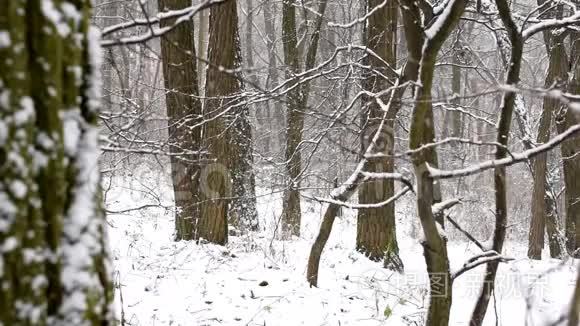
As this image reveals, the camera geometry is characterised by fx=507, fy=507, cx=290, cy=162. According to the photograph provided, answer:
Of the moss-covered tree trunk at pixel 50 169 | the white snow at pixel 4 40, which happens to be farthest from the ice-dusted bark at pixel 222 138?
the white snow at pixel 4 40

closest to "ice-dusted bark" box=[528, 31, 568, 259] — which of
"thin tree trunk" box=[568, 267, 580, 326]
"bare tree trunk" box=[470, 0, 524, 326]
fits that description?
"bare tree trunk" box=[470, 0, 524, 326]

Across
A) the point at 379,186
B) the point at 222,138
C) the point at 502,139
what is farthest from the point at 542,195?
the point at 502,139

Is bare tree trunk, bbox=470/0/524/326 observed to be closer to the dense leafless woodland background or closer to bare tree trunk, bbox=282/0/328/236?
the dense leafless woodland background

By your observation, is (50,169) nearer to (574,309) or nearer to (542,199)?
(574,309)

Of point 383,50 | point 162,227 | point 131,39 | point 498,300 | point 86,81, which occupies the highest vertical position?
point 383,50

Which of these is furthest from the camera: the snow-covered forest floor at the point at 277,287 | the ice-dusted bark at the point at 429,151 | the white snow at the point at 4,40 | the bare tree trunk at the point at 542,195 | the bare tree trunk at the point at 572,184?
the bare tree trunk at the point at 542,195

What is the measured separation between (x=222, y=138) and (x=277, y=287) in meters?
2.57

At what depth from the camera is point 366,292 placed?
5656mm

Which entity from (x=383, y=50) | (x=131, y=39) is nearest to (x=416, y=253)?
(x=383, y=50)

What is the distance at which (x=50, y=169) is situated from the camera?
1.14 m

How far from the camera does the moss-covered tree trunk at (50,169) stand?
106 centimetres

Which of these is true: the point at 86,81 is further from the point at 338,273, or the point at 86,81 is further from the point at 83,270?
the point at 338,273

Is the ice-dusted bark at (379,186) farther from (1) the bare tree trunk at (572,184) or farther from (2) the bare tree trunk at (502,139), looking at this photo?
(1) the bare tree trunk at (572,184)

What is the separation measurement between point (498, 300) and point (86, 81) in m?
5.59
